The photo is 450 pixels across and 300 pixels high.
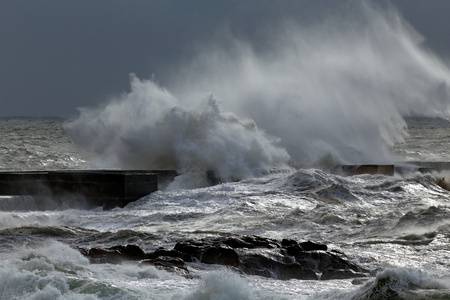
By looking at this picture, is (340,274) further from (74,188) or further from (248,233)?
(74,188)

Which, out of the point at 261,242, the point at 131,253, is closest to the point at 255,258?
the point at 261,242

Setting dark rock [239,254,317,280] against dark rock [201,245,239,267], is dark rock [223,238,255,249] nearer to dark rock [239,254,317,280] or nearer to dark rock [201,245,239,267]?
dark rock [201,245,239,267]

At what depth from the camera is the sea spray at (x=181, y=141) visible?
20.3 m

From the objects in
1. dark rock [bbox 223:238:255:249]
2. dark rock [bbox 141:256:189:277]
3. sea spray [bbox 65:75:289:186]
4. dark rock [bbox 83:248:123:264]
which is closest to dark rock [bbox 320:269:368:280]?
dark rock [bbox 223:238:255:249]

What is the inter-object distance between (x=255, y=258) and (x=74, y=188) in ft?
23.9

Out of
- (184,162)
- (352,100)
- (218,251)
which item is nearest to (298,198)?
(184,162)

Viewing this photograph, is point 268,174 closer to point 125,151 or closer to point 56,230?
point 125,151

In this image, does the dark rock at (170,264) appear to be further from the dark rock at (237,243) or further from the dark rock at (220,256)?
the dark rock at (237,243)

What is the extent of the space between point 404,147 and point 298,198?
3210 cm

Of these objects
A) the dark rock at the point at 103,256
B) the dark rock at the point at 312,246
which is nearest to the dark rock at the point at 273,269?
the dark rock at the point at 312,246

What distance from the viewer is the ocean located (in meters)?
6.33

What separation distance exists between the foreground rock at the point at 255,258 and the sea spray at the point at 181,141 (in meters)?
10.5

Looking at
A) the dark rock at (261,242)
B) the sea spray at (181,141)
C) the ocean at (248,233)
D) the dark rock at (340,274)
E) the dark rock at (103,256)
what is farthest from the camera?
the sea spray at (181,141)

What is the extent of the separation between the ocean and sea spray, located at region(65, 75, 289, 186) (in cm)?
89
